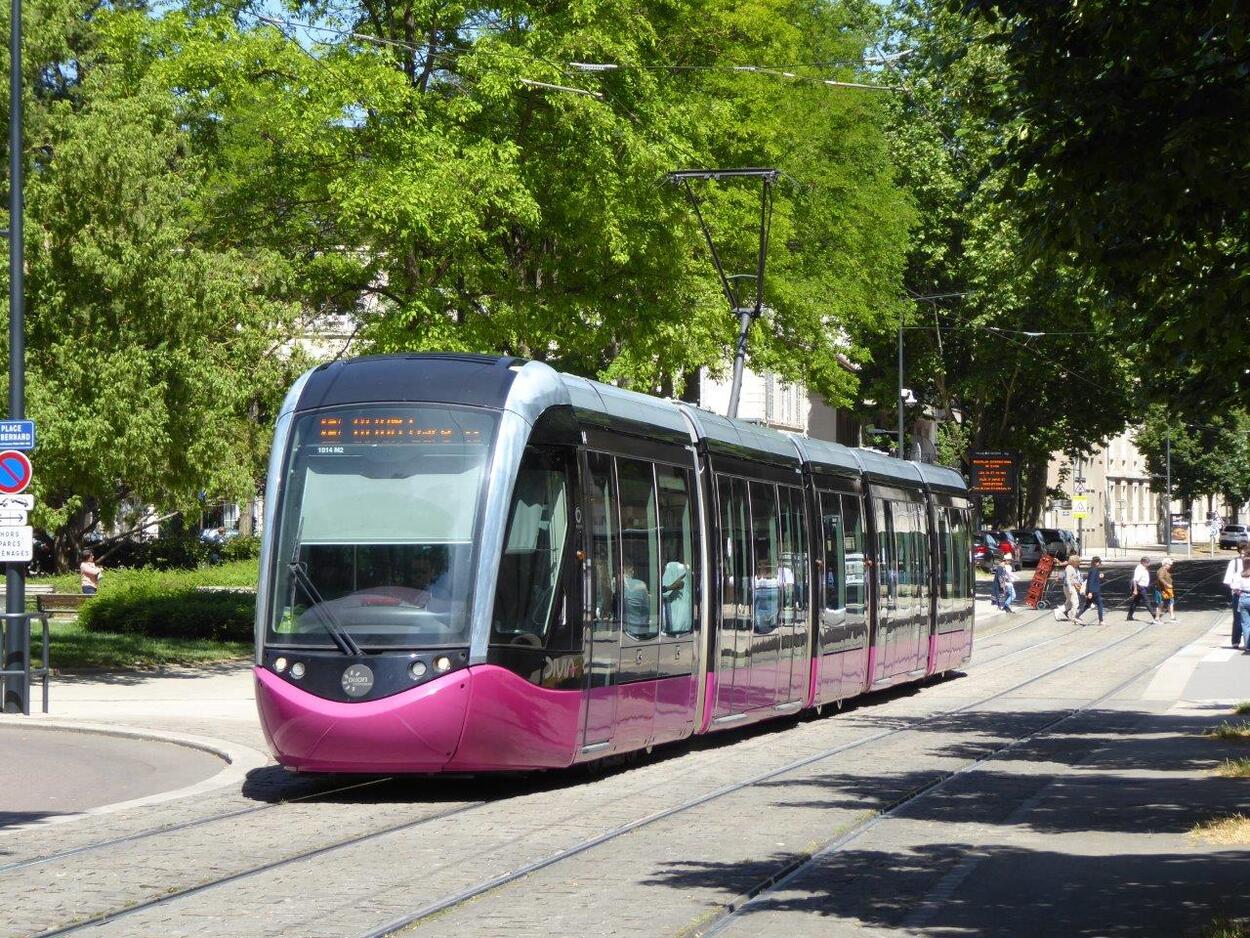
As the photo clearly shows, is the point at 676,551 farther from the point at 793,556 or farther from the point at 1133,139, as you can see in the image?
the point at 1133,139

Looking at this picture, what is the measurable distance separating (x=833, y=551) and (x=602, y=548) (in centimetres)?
719

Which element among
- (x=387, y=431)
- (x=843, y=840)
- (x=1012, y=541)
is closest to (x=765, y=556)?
(x=387, y=431)

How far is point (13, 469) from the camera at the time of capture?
19.4 m

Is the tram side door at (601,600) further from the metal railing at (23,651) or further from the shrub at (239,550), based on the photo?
the shrub at (239,550)

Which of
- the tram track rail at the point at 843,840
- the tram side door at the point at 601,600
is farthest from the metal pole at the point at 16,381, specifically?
the tram track rail at the point at 843,840

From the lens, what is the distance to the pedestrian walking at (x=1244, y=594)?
1264 inches

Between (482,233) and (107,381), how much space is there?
5.59 metres

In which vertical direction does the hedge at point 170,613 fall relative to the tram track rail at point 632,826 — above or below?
above

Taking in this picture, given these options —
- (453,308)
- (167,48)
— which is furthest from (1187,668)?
(167,48)

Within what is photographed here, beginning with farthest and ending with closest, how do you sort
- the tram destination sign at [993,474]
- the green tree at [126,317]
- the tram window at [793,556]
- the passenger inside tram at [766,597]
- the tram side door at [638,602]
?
1. the tram destination sign at [993,474]
2. the green tree at [126,317]
3. the tram window at [793,556]
4. the passenger inside tram at [766,597]
5. the tram side door at [638,602]

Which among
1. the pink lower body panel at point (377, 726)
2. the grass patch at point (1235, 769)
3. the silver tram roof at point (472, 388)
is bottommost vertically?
the grass patch at point (1235, 769)

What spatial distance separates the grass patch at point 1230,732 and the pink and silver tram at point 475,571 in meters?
5.42

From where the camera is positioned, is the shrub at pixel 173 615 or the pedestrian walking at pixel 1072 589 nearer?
the shrub at pixel 173 615

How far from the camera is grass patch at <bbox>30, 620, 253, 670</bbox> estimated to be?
26750 mm
